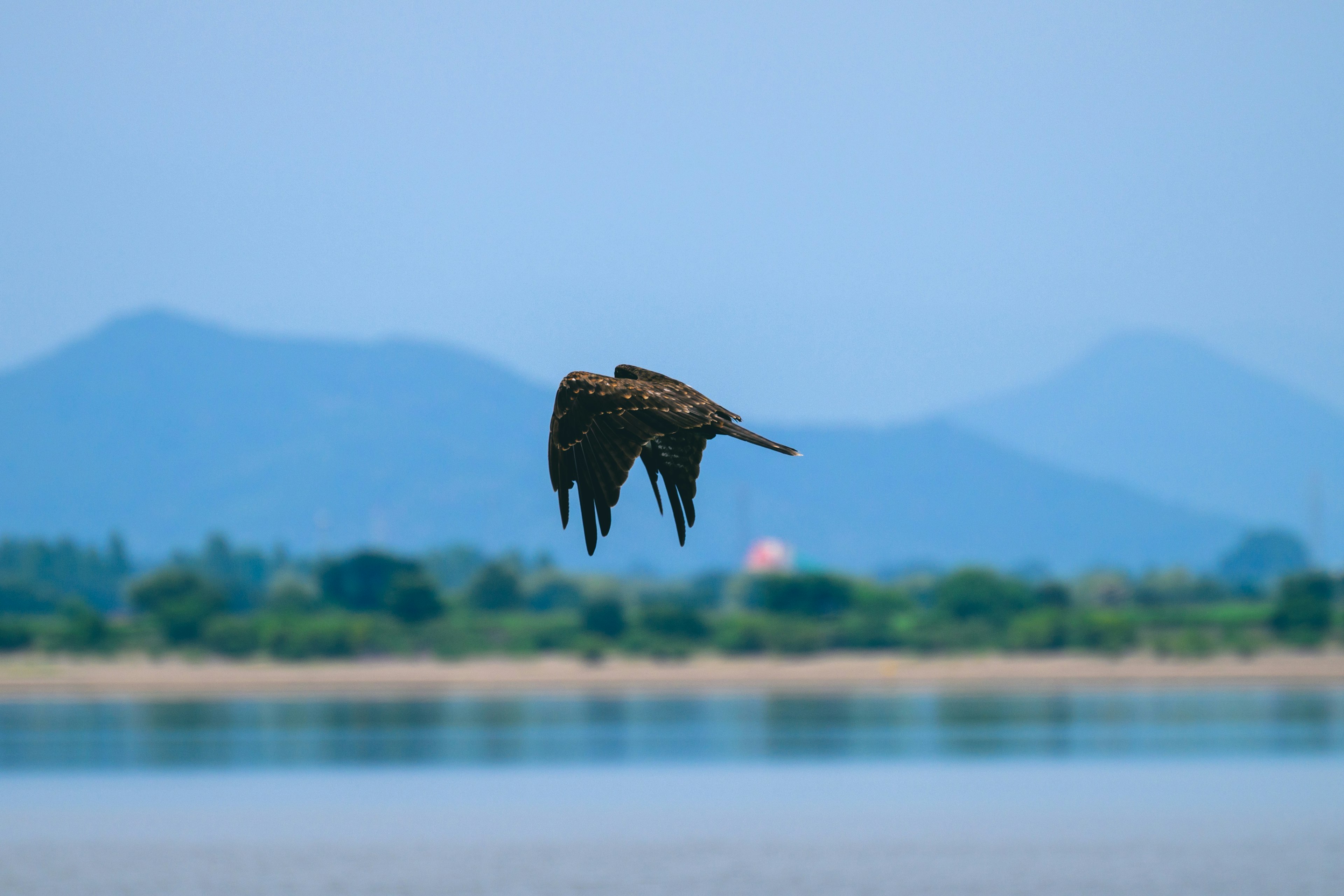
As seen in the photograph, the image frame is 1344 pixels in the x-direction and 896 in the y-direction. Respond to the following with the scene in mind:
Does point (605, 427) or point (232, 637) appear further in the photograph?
point (232, 637)

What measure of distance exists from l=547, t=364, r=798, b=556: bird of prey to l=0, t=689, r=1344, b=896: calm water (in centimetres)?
4254

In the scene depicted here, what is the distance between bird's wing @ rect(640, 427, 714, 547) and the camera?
17.1 m

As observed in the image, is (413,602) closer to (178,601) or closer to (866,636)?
(178,601)

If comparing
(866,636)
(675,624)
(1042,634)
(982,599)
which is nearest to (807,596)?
(866,636)

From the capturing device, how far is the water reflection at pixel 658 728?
101 meters

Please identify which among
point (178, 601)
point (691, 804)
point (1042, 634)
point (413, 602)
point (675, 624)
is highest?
point (178, 601)

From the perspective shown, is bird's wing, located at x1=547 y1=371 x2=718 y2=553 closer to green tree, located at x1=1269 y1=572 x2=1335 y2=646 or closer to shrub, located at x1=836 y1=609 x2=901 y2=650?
green tree, located at x1=1269 y1=572 x2=1335 y2=646

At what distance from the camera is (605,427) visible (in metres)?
16.4

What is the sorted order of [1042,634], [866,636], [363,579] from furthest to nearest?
[363,579], [866,636], [1042,634]

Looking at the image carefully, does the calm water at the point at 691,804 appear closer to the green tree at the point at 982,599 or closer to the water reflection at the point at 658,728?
the water reflection at the point at 658,728

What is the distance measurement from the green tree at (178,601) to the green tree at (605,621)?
108ft

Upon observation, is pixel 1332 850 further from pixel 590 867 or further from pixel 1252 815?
pixel 590 867

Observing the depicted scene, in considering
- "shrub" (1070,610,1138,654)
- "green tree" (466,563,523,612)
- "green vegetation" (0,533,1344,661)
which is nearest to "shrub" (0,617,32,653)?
"green vegetation" (0,533,1344,661)

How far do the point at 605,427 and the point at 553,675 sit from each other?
15492cm
